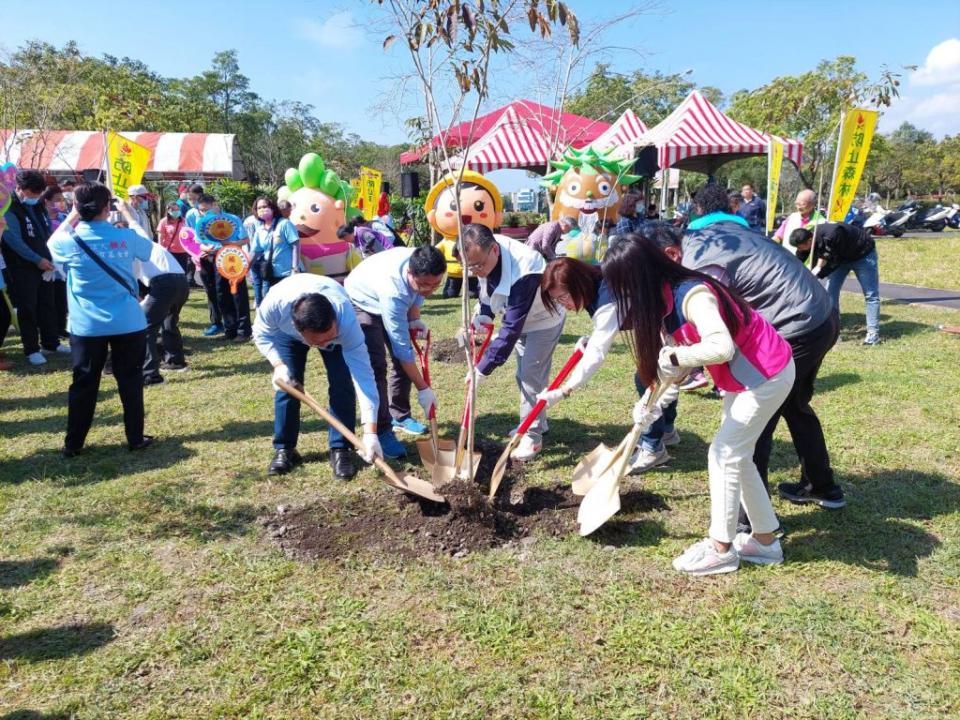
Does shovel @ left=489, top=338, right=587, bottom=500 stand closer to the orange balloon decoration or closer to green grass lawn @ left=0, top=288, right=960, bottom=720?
green grass lawn @ left=0, top=288, right=960, bottom=720

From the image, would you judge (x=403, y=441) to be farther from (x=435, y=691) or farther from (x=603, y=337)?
(x=435, y=691)

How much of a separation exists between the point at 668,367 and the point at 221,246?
724 centimetres

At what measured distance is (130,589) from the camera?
292 cm

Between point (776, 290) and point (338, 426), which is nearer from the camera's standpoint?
point (776, 290)

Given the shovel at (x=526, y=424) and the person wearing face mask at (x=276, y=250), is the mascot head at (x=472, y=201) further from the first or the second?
the shovel at (x=526, y=424)

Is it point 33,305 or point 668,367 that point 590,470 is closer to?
point 668,367

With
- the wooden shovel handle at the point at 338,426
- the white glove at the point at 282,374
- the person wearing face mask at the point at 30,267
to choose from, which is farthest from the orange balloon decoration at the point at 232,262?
the wooden shovel handle at the point at 338,426

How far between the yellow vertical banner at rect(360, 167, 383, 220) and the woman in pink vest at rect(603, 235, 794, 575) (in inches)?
438

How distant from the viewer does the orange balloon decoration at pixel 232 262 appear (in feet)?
25.8

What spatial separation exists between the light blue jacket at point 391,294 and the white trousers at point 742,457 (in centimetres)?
196

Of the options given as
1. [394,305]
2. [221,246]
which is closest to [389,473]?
[394,305]

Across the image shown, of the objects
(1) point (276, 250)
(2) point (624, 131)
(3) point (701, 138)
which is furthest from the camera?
(2) point (624, 131)

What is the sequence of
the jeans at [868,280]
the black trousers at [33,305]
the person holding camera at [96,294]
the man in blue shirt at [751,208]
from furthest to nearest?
the man in blue shirt at [751,208], the jeans at [868,280], the black trousers at [33,305], the person holding camera at [96,294]

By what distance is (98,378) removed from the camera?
14.2 ft
